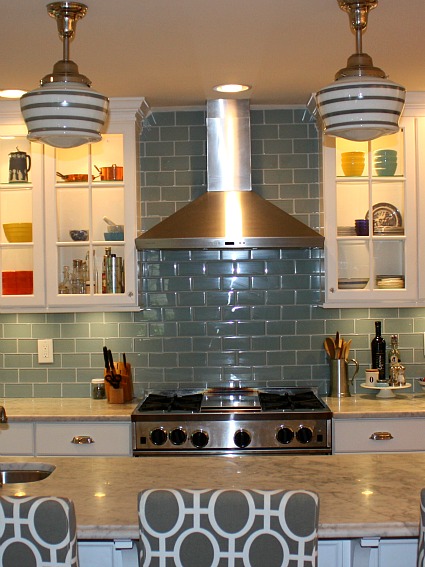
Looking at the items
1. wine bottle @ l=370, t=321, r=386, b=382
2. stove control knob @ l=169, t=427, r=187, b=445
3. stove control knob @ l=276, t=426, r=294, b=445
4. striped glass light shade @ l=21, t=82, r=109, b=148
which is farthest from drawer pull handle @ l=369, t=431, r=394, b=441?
striped glass light shade @ l=21, t=82, r=109, b=148

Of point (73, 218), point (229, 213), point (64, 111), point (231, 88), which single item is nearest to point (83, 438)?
point (73, 218)

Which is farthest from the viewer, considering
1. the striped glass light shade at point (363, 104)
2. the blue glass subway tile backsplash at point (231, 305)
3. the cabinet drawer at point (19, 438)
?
the blue glass subway tile backsplash at point (231, 305)

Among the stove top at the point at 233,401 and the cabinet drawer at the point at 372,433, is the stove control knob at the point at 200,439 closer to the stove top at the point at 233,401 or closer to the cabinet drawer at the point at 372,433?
the stove top at the point at 233,401

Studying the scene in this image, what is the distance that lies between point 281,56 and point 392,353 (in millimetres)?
1936

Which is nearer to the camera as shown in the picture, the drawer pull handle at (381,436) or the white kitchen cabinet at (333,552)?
the white kitchen cabinet at (333,552)

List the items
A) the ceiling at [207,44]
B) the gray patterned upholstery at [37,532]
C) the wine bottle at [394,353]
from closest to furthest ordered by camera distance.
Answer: the gray patterned upholstery at [37,532]
the ceiling at [207,44]
the wine bottle at [394,353]

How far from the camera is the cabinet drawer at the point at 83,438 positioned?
4.24 metres

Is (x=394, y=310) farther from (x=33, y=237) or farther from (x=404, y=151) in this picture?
(x=33, y=237)

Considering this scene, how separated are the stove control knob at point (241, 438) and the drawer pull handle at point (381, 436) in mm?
637

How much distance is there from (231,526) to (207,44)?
2.16 metres

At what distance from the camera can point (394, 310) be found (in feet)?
15.9

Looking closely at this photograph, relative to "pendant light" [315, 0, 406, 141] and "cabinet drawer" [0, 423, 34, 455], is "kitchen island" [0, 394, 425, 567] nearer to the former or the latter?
"pendant light" [315, 0, 406, 141]

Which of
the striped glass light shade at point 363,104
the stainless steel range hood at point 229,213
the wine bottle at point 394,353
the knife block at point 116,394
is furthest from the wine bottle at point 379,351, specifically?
the striped glass light shade at point 363,104

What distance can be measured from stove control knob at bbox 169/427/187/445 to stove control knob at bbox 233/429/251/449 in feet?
0.86
